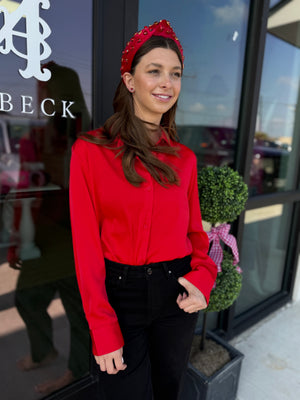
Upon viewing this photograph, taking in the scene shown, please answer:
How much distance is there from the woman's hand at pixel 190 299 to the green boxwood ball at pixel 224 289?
0.80 meters

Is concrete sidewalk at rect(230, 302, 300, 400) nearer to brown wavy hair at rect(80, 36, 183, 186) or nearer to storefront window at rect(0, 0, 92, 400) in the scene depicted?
storefront window at rect(0, 0, 92, 400)

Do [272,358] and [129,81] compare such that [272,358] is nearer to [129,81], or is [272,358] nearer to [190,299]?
[190,299]

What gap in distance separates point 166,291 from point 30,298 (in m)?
0.95

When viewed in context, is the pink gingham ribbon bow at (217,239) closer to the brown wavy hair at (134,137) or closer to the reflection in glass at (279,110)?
the brown wavy hair at (134,137)

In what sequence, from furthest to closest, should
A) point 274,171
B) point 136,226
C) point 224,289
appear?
1. point 274,171
2. point 224,289
3. point 136,226

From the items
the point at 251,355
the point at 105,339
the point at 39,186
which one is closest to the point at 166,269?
the point at 105,339

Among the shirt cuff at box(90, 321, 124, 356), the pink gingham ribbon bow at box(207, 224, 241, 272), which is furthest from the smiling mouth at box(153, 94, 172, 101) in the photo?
the pink gingham ribbon bow at box(207, 224, 241, 272)

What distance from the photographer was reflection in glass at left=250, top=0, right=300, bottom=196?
9.26 feet

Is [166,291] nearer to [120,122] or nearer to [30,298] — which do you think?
[120,122]

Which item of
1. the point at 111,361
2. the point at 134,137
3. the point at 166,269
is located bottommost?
the point at 111,361

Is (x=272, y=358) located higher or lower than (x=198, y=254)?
lower

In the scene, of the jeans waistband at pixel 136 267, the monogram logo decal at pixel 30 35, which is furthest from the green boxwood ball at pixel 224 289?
the monogram logo decal at pixel 30 35

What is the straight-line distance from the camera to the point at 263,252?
11.3 ft

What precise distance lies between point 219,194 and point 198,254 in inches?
22.6
